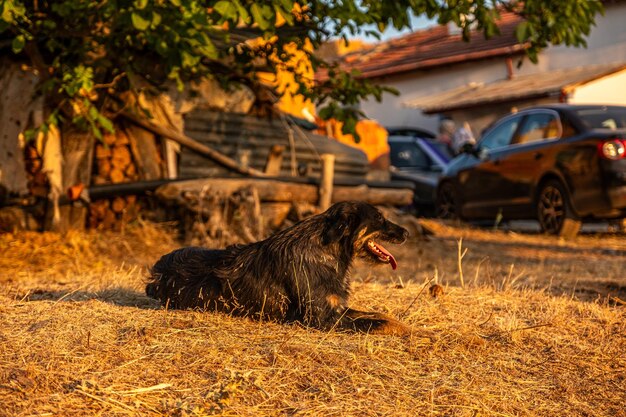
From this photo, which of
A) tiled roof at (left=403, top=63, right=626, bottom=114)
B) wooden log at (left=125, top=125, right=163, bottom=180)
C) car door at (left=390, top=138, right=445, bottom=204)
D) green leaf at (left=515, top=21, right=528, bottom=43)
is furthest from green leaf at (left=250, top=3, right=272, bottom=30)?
tiled roof at (left=403, top=63, right=626, bottom=114)

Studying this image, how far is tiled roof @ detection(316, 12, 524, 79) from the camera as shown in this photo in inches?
1208

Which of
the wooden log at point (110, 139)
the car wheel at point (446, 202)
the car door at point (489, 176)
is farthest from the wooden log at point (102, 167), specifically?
the car wheel at point (446, 202)

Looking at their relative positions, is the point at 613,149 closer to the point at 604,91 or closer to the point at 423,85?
the point at 604,91

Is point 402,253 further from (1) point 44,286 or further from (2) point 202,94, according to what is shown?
(1) point 44,286

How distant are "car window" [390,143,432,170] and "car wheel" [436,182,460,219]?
358 cm

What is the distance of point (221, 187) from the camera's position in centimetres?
1283

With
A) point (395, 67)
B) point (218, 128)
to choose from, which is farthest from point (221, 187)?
point (395, 67)

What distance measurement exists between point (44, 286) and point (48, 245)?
375 cm

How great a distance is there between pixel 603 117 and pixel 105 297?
377 inches

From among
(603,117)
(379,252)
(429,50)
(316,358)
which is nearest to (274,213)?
(603,117)

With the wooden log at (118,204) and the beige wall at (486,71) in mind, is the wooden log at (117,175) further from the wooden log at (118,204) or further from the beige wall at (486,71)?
the beige wall at (486,71)

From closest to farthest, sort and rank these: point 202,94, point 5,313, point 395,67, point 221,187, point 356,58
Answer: point 5,313 < point 221,187 < point 202,94 < point 395,67 < point 356,58

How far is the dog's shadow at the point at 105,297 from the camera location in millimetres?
7020

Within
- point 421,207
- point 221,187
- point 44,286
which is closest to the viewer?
point 44,286
